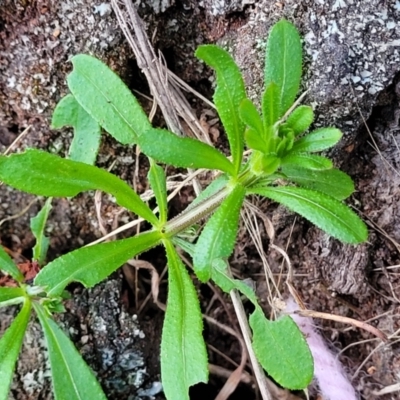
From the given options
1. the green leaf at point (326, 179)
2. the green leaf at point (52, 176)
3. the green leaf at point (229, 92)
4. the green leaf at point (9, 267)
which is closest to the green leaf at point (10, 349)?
the green leaf at point (9, 267)

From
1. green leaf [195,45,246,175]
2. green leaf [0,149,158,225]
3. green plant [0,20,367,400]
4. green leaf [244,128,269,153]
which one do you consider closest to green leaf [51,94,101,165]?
green plant [0,20,367,400]

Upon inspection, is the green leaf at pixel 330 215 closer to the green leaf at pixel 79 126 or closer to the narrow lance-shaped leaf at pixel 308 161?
the narrow lance-shaped leaf at pixel 308 161

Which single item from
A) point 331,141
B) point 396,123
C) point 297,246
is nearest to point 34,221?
point 297,246

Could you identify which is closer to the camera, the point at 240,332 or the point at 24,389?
the point at 24,389

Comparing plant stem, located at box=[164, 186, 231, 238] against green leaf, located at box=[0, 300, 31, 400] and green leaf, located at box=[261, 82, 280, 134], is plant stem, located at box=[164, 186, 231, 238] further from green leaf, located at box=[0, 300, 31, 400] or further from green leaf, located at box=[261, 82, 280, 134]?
green leaf, located at box=[0, 300, 31, 400]

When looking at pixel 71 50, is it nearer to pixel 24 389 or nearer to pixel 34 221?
pixel 34 221

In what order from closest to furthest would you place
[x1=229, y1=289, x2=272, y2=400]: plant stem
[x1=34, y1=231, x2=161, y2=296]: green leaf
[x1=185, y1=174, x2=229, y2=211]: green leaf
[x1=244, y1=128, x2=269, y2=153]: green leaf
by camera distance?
1. [x1=244, y1=128, x2=269, y2=153]: green leaf
2. [x1=34, y1=231, x2=161, y2=296]: green leaf
3. [x1=185, y1=174, x2=229, y2=211]: green leaf
4. [x1=229, y1=289, x2=272, y2=400]: plant stem

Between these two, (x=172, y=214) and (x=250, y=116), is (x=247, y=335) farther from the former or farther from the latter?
(x=250, y=116)
